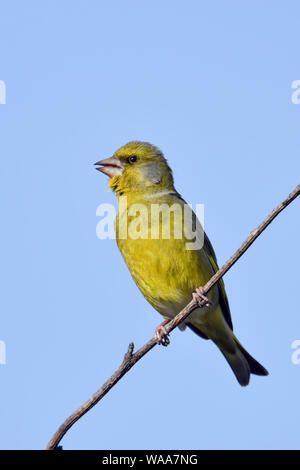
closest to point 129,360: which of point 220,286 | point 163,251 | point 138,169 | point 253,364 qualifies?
point 163,251

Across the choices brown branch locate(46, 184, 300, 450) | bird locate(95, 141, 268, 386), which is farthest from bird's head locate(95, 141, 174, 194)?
brown branch locate(46, 184, 300, 450)

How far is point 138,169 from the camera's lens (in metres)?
6.20

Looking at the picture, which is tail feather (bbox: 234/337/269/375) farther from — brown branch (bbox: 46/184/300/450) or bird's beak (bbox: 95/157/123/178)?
brown branch (bbox: 46/184/300/450)

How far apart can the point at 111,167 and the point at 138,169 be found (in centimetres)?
→ 23

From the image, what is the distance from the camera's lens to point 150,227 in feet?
18.4

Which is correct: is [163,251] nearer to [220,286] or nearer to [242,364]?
[220,286]

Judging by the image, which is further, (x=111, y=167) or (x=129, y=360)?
(x=111, y=167)

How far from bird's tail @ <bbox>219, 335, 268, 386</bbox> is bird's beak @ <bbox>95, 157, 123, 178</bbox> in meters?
1.75

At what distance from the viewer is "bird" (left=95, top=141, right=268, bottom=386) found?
558 cm

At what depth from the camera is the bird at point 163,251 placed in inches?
220
